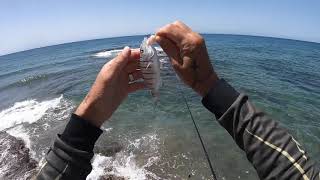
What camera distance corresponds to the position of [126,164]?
1109 cm

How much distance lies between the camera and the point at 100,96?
79.5 inches

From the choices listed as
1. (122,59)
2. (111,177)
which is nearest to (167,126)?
(111,177)

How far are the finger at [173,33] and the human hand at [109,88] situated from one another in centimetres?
33

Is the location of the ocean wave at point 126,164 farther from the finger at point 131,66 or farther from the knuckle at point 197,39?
the knuckle at point 197,39

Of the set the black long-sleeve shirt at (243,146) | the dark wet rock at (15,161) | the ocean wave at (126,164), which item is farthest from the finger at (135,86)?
the dark wet rock at (15,161)

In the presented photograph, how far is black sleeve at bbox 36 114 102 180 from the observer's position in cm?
179

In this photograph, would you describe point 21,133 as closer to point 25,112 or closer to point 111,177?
point 25,112

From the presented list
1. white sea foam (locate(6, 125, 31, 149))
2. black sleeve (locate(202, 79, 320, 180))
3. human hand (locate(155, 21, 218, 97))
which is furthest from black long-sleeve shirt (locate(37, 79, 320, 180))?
white sea foam (locate(6, 125, 31, 149))

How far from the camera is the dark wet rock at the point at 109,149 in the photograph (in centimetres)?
1211

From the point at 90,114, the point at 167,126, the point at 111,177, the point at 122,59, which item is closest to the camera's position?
the point at 90,114

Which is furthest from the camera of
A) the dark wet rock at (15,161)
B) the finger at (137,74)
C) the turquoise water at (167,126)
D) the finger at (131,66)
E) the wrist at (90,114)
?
the dark wet rock at (15,161)

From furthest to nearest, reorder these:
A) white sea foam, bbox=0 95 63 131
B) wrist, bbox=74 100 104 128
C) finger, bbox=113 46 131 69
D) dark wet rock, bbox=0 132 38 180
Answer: white sea foam, bbox=0 95 63 131 < dark wet rock, bbox=0 132 38 180 < finger, bbox=113 46 131 69 < wrist, bbox=74 100 104 128

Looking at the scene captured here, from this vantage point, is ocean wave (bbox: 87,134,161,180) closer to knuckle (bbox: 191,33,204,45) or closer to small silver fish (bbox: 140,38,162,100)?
small silver fish (bbox: 140,38,162,100)

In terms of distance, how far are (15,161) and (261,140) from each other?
12024 mm
